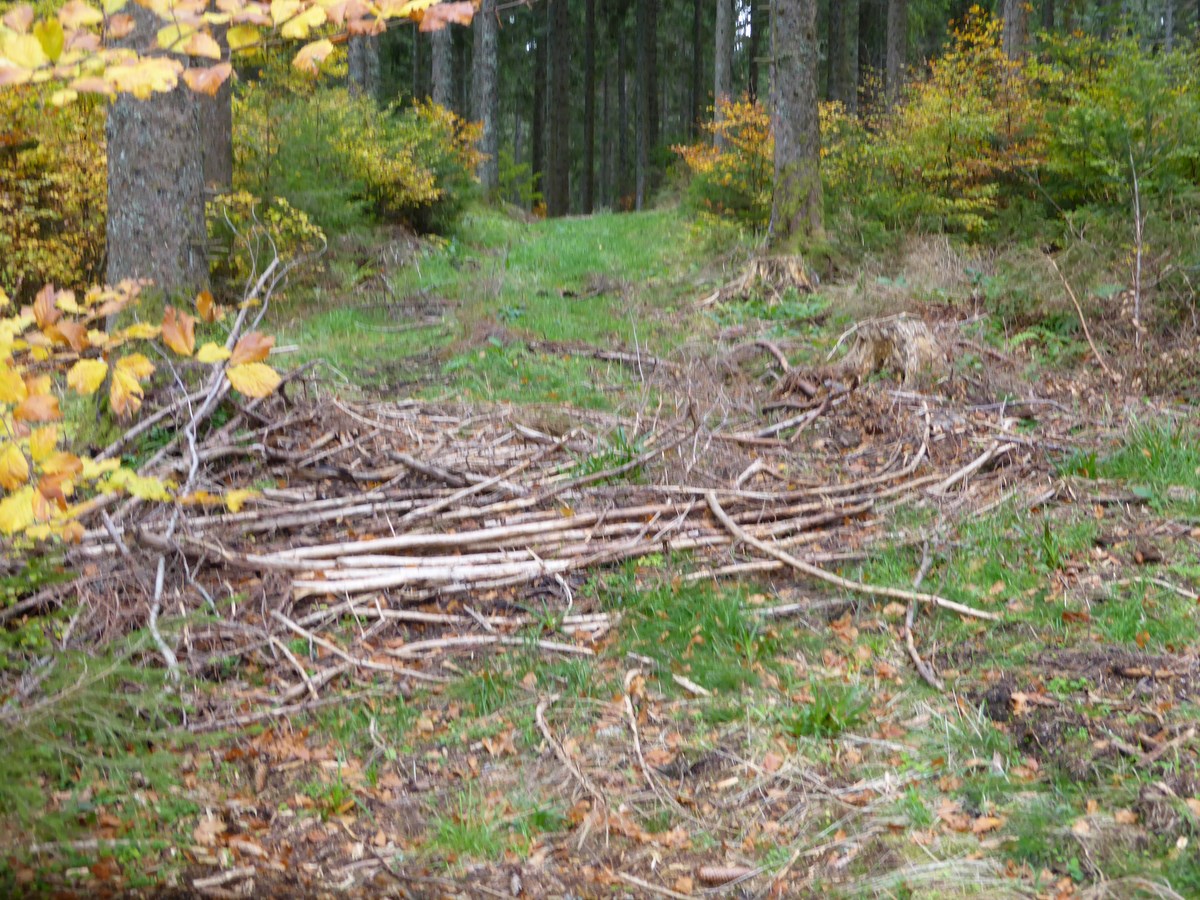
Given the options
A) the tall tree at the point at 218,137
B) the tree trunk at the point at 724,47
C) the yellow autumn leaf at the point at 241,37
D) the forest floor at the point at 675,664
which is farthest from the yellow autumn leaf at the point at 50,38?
the tree trunk at the point at 724,47

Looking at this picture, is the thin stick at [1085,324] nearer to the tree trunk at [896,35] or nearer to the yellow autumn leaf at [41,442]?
the yellow autumn leaf at [41,442]

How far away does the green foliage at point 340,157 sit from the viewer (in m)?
10.9

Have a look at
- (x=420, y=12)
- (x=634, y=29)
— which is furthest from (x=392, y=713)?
(x=634, y=29)

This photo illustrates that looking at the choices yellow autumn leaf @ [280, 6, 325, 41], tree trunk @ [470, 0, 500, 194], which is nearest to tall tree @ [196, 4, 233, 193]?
yellow autumn leaf @ [280, 6, 325, 41]

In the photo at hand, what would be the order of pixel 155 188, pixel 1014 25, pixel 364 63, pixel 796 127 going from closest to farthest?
pixel 155 188, pixel 796 127, pixel 1014 25, pixel 364 63

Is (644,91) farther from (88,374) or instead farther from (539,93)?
(88,374)

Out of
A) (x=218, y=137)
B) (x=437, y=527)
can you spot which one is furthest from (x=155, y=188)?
(x=437, y=527)

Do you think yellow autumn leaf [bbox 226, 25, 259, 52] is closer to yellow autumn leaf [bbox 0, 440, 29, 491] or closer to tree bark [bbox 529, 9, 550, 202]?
yellow autumn leaf [bbox 0, 440, 29, 491]

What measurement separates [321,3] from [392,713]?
270 cm

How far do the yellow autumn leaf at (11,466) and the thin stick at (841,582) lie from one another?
130 inches

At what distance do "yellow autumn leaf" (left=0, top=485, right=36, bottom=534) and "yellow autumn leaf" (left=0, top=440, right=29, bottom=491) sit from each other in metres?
0.04

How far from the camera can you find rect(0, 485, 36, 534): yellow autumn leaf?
7.94 feet

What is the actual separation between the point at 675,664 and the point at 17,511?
8.62ft

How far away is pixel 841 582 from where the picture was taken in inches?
181
